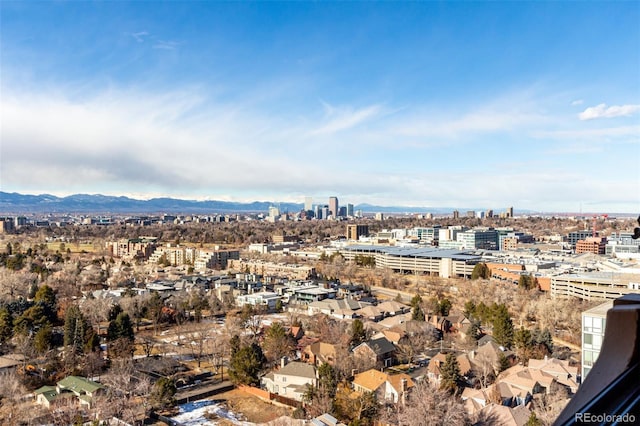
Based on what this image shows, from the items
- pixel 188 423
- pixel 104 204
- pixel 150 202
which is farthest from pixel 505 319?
pixel 150 202

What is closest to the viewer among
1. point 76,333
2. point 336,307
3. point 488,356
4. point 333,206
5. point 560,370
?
point 560,370

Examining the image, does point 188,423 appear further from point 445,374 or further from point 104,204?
point 104,204

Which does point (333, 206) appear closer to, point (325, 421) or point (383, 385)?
point (383, 385)

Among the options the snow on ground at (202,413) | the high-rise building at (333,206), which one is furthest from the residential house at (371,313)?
the high-rise building at (333,206)

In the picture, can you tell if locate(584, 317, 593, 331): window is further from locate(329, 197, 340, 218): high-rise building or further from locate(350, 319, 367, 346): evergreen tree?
locate(329, 197, 340, 218): high-rise building

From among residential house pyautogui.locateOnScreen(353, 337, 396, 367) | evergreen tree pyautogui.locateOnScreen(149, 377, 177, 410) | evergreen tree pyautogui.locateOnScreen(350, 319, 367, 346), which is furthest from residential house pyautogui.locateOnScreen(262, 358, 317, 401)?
evergreen tree pyautogui.locateOnScreen(350, 319, 367, 346)

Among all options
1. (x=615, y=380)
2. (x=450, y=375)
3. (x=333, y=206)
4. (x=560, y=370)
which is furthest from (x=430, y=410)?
(x=333, y=206)
